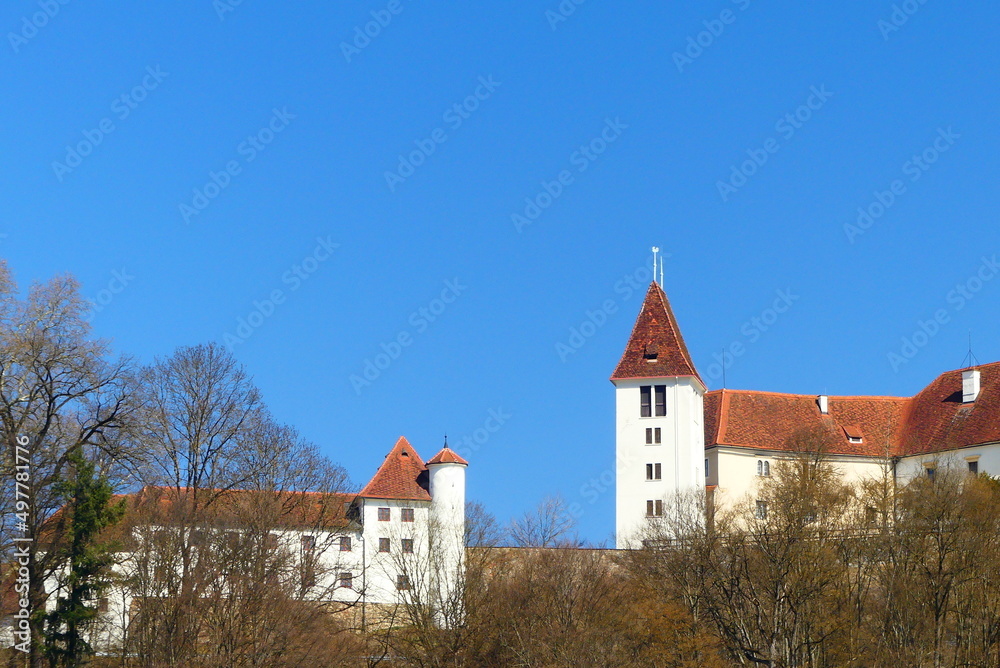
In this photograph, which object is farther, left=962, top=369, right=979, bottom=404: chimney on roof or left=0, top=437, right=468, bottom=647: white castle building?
left=962, top=369, right=979, bottom=404: chimney on roof

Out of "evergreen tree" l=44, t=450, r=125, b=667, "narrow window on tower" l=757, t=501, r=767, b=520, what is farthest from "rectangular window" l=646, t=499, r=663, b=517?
"evergreen tree" l=44, t=450, r=125, b=667

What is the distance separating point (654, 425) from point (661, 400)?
1.65 metres

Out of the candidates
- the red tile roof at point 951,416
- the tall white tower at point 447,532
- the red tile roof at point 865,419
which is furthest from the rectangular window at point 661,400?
the red tile roof at point 951,416

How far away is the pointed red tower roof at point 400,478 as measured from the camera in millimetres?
74562

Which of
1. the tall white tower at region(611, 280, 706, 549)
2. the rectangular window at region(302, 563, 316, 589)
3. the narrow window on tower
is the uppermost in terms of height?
the tall white tower at region(611, 280, 706, 549)

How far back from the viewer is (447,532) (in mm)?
72125

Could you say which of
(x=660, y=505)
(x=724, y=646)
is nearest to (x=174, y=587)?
(x=724, y=646)

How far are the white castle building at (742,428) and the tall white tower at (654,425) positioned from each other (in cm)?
6

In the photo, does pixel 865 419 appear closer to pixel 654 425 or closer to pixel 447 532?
pixel 654 425

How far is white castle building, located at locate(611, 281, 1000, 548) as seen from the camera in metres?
80.6

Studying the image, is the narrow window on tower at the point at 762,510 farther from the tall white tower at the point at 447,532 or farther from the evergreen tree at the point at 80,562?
the evergreen tree at the point at 80,562

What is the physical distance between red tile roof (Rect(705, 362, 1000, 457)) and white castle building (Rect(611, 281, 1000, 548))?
75 millimetres

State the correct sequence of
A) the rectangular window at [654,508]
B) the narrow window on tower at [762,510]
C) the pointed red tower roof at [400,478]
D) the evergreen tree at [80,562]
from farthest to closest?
the rectangular window at [654,508] < the pointed red tower roof at [400,478] < the narrow window on tower at [762,510] < the evergreen tree at [80,562]

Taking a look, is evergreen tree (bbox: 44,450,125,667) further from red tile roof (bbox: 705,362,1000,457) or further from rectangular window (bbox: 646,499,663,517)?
red tile roof (bbox: 705,362,1000,457)
